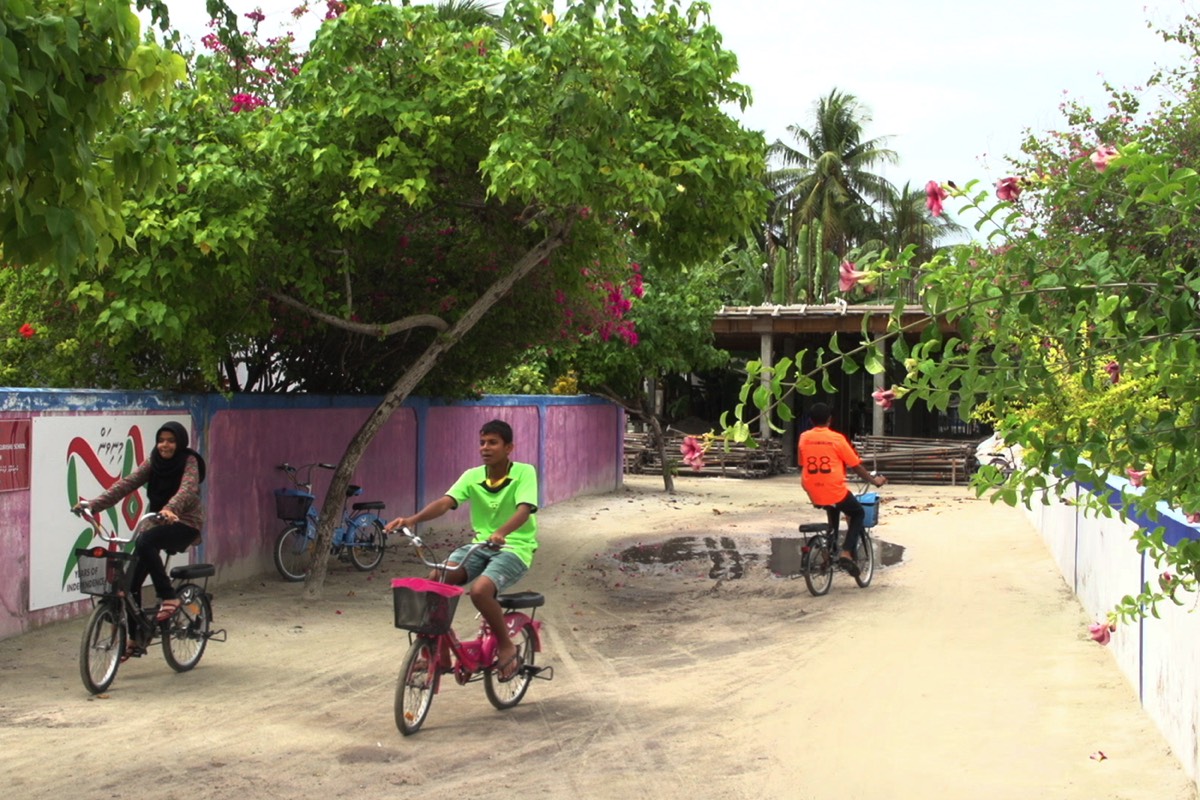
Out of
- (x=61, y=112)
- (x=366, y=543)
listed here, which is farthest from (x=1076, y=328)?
(x=366, y=543)

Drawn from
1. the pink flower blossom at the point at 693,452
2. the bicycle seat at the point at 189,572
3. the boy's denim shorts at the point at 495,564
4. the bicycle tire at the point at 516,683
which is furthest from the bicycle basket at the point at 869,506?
the pink flower blossom at the point at 693,452

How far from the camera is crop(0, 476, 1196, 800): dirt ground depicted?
6.25 meters

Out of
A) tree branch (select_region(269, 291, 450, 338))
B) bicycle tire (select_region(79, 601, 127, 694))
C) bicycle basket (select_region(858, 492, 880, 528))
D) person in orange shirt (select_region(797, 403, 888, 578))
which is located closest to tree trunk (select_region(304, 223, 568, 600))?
tree branch (select_region(269, 291, 450, 338))

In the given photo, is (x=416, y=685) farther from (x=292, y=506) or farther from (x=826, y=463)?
(x=292, y=506)

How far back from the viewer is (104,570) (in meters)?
7.89

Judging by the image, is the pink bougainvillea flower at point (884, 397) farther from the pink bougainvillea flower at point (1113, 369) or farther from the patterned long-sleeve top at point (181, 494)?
the patterned long-sleeve top at point (181, 494)

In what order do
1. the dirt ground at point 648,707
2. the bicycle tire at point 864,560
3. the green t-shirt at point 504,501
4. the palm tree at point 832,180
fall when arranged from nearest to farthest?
the dirt ground at point 648,707 → the green t-shirt at point 504,501 → the bicycle tire at point 864,560 → the palm tree at point 832,180

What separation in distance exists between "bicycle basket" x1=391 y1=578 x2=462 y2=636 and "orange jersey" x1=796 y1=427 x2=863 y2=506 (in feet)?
19.1

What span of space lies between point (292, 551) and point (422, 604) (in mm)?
6646

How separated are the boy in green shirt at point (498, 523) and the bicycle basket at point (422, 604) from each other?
0.32 m

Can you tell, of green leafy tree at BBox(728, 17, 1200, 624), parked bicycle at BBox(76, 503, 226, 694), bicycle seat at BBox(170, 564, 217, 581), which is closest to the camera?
green leafy tree at BBox(728, 17, 1200, 624)

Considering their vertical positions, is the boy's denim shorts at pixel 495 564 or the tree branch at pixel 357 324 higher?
the tree branch at pixel 357 324

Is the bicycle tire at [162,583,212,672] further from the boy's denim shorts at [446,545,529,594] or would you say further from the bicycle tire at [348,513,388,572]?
the bicycle tire at [348,513,388,572]

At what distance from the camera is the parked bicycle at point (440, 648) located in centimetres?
683
